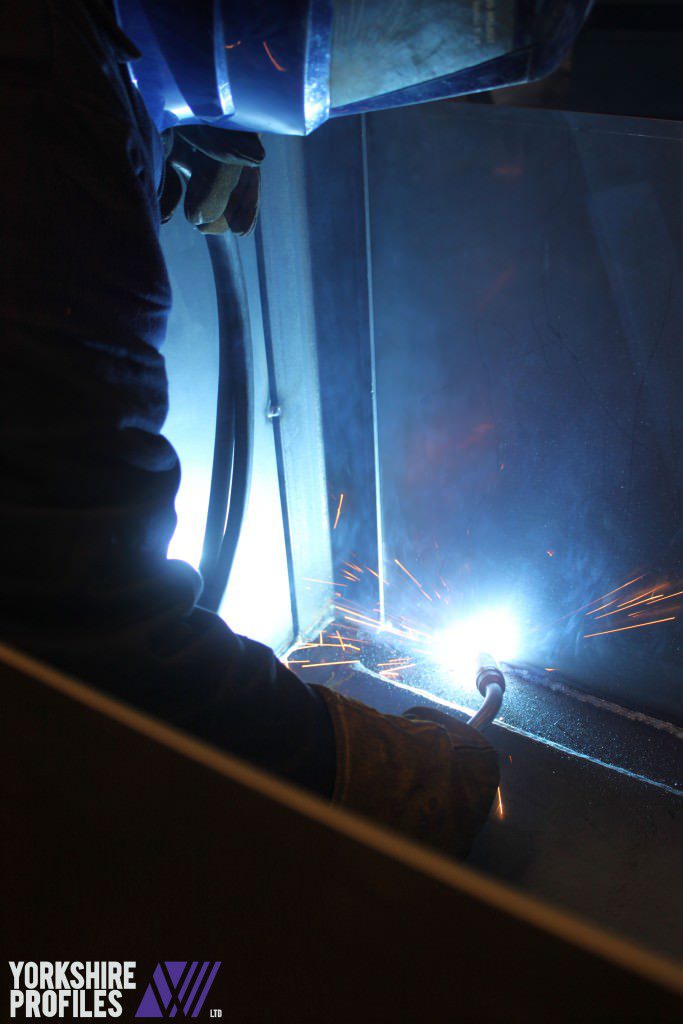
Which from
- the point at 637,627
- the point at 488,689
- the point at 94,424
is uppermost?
the point at 94,424

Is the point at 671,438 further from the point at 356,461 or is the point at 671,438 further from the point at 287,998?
the point at 287,998

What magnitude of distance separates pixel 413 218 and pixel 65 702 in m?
1.14

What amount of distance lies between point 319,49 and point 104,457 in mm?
553

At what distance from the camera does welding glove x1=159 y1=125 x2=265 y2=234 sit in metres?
0.98

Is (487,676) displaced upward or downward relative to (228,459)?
downward

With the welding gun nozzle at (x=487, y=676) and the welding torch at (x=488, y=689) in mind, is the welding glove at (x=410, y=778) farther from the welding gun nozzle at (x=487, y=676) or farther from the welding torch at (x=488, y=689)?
the welding gun nozzle at (x=487, y=676)

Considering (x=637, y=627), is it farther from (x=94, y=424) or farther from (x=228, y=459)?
(x=94, y=424)

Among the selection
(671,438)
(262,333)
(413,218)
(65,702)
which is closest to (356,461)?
(262,333)

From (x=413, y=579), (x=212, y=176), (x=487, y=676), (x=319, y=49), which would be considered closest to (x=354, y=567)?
(x=413, y=579)

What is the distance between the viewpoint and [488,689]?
1218mm

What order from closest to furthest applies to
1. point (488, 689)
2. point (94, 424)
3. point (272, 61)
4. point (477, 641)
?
1. point (94, 424)
2. point (272, 61)
3. point (488, 689)
4. point (477, 641)

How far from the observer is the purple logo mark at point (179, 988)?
0.29m

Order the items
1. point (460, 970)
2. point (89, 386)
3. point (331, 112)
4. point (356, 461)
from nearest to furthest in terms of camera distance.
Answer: point (460, 970) < point (89, 386) < point (331, 112) < point (356, 461)

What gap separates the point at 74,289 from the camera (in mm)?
571
